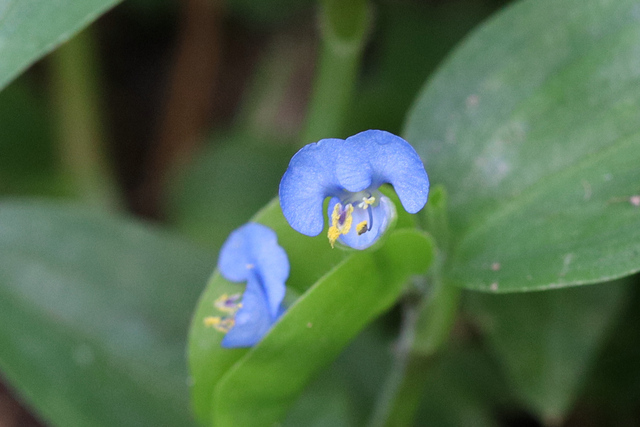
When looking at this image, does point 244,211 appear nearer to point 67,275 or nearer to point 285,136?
point 285,136

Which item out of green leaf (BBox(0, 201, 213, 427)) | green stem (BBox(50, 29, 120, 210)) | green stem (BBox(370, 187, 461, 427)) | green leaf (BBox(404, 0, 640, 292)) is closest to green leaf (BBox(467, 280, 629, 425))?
green stem (BBox(370, 187, 461, 427))

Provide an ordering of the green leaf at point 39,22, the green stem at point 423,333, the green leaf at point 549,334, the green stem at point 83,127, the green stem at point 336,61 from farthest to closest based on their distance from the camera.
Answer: the green stem at point 83,127
the green leaf at point 549,334
the green stem at point 336,61
the green stem at point 423,333
the green leaf at point 39,22

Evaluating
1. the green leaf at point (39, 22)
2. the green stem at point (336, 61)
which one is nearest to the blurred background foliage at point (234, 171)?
the green stem at point (336, 61)

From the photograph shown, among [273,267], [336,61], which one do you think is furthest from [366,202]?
[336,61]

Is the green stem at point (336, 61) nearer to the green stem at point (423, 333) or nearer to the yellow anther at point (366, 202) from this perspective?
the green stem at point (423, 333)

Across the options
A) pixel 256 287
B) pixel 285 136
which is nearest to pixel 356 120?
pixel 285 136

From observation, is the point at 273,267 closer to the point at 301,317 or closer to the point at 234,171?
the point at 301,317
